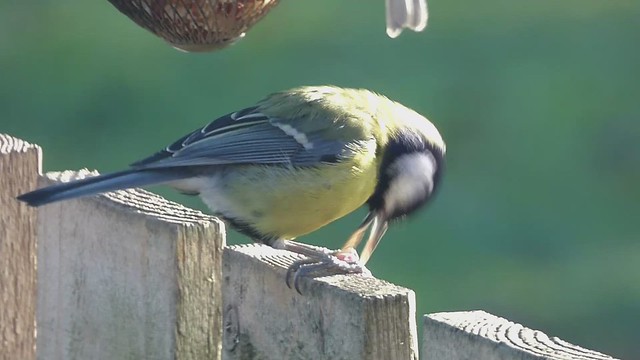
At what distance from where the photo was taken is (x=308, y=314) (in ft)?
6.89

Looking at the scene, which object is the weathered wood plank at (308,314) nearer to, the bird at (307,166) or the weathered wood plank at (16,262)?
the weathered wood plank at (16,262)

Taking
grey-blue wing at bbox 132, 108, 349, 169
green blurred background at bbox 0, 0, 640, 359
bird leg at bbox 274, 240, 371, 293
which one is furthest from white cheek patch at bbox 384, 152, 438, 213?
green blurred background at bbox 0, 0, 640, 359

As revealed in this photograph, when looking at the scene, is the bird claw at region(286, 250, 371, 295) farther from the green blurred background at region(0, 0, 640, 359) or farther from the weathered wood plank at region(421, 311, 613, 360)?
the green blurred background at region(0, 0, 640, 359)

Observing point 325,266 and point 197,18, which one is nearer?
point 325,266

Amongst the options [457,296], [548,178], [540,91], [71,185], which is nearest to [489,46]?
[540,91]

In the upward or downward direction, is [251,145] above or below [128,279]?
above

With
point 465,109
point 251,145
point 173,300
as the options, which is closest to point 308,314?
point 173,300

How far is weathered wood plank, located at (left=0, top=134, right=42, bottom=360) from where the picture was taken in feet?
8.04

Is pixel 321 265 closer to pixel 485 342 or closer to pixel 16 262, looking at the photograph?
pixel 16 262

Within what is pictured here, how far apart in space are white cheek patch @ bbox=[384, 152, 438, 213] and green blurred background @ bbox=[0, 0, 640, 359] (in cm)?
189

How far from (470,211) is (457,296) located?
24.2 inches

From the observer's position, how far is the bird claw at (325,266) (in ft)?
7.07

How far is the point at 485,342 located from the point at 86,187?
0.86 meters

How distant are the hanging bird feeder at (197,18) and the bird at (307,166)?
0.81 ft
